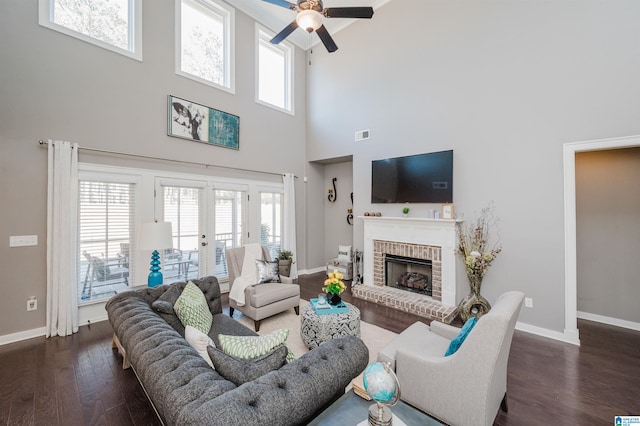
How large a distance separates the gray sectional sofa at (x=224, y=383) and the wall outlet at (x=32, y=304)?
261 centimetres

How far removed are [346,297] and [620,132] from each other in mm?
4163

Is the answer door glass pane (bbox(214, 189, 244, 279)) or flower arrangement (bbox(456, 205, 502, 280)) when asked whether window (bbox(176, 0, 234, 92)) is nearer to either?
door glass pane (bbox(214, 189, 244, 279))

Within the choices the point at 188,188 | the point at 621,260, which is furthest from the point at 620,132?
the point at 188,188

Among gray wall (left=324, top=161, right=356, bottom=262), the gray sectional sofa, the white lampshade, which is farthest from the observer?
gray wall (left=324, top=161, right=356, bottom=262)

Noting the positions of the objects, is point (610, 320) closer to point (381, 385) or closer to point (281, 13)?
point (381, 385)

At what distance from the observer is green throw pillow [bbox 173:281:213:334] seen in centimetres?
217

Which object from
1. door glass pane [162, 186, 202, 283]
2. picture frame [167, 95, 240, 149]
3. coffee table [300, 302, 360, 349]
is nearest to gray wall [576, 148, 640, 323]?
coffee table [300, 302, 360, 349]

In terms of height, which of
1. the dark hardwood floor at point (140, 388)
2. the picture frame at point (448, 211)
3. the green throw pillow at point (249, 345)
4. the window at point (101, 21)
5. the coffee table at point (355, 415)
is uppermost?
the window at point (101, 21)

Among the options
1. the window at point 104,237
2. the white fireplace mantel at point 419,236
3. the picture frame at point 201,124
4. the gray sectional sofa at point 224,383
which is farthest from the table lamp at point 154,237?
the white fireplace mantel at point 419,236

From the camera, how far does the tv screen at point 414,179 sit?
13.5 ft

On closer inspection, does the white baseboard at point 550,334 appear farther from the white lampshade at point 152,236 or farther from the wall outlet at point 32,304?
the wall outlet at point 32,304

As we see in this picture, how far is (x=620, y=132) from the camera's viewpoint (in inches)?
112

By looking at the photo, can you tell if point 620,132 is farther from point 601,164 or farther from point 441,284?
point 441,284

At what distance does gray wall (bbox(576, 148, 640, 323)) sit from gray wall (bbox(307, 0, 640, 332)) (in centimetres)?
87
